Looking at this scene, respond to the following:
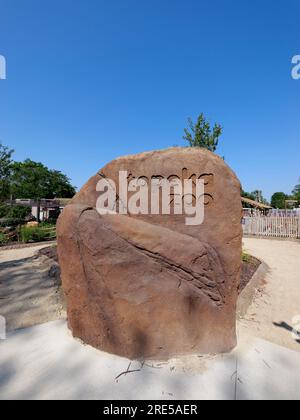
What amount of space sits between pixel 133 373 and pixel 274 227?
15396 millimetres

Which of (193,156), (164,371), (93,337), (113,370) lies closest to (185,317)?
(164,371)

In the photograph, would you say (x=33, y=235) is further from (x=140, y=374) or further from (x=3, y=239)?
(x=140, y=374)

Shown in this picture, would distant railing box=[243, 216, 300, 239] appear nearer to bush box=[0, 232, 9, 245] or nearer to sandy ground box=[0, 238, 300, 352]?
sandy ground box=[0, 238, 300, 352]

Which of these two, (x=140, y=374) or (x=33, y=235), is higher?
(x=33, y=235)

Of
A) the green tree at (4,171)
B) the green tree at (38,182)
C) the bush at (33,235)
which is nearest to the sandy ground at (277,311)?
the green tree at (4,171)

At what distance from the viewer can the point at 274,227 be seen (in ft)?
50.0

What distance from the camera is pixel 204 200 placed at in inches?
108

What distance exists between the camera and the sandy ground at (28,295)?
3.65 meters

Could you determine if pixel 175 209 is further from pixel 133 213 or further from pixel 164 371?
pixel 164 371

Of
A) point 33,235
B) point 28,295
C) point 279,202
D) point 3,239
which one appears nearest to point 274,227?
point 33,235

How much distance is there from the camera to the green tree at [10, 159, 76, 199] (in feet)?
120

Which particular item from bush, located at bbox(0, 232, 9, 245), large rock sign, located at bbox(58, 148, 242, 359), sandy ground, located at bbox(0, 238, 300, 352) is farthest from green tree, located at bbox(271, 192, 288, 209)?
large rock sign, located at bbox(58, 148, 242, 359)

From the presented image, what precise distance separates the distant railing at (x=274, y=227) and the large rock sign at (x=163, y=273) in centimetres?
1368
